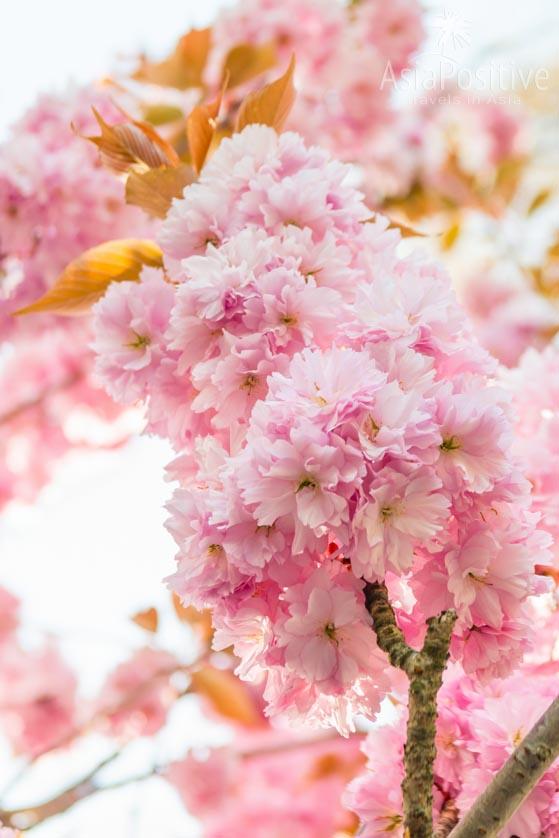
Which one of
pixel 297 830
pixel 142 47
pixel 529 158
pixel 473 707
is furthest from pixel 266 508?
pixel 529 158

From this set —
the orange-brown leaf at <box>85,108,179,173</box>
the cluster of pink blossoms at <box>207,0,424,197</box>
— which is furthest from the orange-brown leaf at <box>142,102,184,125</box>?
the orange-brown leaf at <box>85,108,179,173</box>

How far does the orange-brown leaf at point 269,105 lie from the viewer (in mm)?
984

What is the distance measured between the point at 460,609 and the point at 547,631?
271 millimetres

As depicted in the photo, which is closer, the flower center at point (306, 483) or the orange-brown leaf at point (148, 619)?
the flower center at point (306, 483)

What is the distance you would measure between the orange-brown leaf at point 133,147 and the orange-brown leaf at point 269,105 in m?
0.09

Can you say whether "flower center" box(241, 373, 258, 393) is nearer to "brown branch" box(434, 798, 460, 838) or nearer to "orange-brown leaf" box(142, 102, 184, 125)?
"brown branch" box(434, 798, 460, 838)

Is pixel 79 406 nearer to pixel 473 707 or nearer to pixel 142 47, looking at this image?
pixel 142 47

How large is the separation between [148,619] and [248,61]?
3.20ft

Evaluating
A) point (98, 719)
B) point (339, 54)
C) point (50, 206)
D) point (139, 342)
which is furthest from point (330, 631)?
point (98, 719)

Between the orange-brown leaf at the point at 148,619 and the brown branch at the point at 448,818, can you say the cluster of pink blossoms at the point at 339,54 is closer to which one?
the orange-brown leaf at the point at 148,619

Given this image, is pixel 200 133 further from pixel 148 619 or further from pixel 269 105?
pixel 148 619

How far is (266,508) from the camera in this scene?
24.5 inches

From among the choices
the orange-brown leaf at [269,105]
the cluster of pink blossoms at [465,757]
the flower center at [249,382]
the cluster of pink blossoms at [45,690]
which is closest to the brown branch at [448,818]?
the cluster of pink blossoms at [465,757]

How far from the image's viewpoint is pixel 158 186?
3.10 feet
